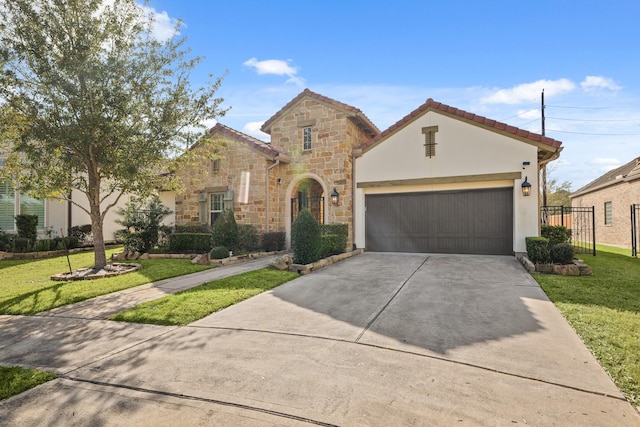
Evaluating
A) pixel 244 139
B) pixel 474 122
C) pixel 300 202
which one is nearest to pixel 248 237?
pixel 300 202

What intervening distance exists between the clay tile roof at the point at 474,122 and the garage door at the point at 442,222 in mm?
1849

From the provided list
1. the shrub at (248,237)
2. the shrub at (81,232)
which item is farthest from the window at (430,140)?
the shrub at (81,232)

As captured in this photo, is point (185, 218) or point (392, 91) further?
point (185, 218)

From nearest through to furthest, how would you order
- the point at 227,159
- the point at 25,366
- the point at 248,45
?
the point at 25,366 → the point at 248,45 → the point at 227,159

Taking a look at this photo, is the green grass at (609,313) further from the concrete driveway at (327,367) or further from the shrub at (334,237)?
the shrub at (334,237)

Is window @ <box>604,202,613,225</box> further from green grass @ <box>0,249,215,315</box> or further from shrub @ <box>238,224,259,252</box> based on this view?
green grass @ <box>0,249,215,315</box>

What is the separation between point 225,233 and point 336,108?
6711 mm

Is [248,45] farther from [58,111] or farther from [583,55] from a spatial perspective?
[583,55]

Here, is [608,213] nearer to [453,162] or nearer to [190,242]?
[453,162]

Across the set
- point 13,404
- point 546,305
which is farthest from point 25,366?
point 546,305

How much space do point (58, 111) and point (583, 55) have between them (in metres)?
16.2

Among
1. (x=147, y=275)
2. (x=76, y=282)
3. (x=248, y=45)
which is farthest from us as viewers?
(x=248, y=45)

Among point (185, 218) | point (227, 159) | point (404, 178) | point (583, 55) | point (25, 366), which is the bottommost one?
point (25, 366)

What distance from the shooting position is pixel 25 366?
361 centimetres
